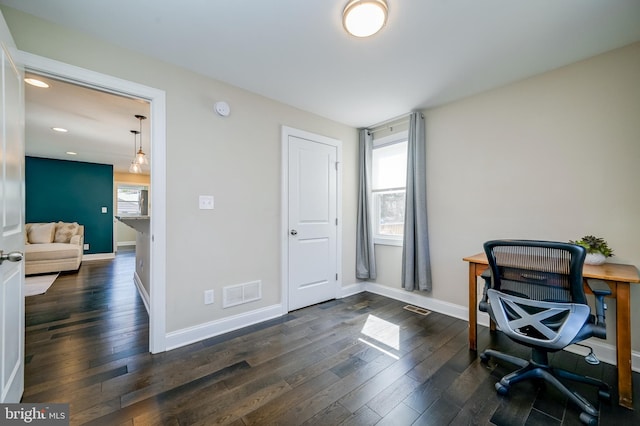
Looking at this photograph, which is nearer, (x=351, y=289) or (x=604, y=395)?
(x=604, y=395)

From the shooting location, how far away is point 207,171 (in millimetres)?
2371

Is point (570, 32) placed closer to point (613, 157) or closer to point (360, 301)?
point (613, 157)

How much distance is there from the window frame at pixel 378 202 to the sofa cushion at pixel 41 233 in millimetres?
6623

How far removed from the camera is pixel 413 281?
308 cm

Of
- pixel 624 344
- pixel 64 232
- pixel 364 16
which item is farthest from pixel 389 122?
pixel 64 232

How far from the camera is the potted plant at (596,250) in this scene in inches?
73.6

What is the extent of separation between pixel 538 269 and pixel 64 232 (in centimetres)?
788

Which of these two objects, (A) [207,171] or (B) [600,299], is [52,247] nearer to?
(A) [207,171]

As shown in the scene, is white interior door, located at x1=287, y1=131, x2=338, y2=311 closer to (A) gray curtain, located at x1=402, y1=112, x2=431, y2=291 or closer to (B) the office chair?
(A) gray curtain, located at x1=402, y1=112, x2=431, y2=291

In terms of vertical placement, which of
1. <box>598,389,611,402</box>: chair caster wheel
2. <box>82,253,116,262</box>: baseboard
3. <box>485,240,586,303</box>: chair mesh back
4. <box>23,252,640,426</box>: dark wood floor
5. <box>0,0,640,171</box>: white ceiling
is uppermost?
<box>0,0,640,171</box>: white ceiling

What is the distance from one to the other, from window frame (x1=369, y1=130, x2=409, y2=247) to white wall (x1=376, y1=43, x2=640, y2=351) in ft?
1.36

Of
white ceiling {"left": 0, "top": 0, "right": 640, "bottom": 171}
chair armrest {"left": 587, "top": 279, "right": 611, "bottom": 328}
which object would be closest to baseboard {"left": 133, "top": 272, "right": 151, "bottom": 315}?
white ceiling {"left": 0, "top": 0, "right": 640, "bottom": 171}

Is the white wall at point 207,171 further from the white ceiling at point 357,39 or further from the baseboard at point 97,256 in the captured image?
the baseboard at point 97,256

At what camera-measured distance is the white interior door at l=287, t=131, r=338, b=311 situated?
301 centimetres
